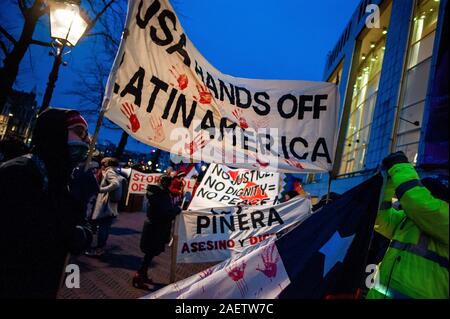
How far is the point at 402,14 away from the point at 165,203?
9.46 meters

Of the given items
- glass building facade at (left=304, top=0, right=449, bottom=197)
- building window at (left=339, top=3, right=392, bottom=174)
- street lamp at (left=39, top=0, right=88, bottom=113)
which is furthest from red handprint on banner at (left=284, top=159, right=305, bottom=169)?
building window at (left=339, top=3, right=392, bottom=174)

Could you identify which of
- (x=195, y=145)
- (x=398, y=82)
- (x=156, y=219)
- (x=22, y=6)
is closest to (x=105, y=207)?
(x=156, y=219)

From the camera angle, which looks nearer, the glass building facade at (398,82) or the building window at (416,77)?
the glass building facade at (398,82)

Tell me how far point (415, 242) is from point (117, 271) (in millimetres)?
5271

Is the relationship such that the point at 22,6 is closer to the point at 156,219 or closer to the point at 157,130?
the point at 156,219

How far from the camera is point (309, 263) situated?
2.38 metres

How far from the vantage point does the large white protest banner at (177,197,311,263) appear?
5.21 metres

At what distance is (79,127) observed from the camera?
8.10 ft

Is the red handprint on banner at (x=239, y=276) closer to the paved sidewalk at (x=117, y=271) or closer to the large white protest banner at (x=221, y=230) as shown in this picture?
the large white protest banner at (x=221, y=230)

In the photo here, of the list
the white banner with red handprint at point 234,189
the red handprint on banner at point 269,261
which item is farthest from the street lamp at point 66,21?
the red handprint on banner at point 269,261

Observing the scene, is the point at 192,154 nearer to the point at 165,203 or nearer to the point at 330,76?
the point at 165,203

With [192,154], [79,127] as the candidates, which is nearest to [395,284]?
[192,154]

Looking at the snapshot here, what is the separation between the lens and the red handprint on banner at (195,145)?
328cm
